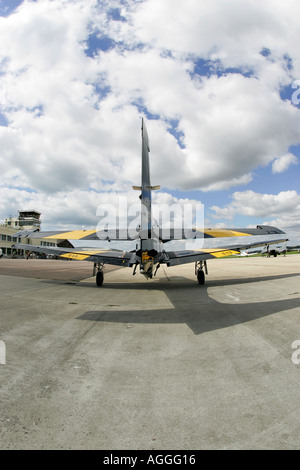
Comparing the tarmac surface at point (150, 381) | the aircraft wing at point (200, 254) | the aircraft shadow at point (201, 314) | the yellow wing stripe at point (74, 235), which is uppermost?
the yellow wing stripe at point (74, 235)

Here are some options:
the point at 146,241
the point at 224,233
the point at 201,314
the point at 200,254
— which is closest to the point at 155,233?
the point at 146,241

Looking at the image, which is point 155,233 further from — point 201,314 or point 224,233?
point 201,314

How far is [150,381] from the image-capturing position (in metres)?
3.37

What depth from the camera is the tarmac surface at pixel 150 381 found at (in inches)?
92.5

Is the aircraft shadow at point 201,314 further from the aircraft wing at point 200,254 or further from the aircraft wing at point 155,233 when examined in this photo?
the aircraft wing at point 155,233

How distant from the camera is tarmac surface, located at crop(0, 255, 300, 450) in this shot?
2350 millimetres

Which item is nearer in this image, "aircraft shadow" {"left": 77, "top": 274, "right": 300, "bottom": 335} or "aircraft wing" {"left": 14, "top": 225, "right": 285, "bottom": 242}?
"aircraft shadow" {"left": 77, "top": 274, "right": 300, "bottom": 335}

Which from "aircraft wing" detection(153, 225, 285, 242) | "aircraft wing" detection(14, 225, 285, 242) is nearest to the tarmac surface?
"aircraft wing" detection(14, 225, 285, 242)

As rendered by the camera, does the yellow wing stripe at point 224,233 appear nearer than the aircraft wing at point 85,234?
No

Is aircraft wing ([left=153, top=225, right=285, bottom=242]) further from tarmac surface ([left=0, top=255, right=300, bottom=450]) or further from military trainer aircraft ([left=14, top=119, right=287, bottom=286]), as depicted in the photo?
tarmac surface ([left=0, top=255, right=300, bottom=450])

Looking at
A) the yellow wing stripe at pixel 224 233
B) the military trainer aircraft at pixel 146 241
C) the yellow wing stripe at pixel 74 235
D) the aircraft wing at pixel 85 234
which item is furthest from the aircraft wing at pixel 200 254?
the yellow wing stripe at pixel 74 235

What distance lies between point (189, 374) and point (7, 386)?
8.03 ft
